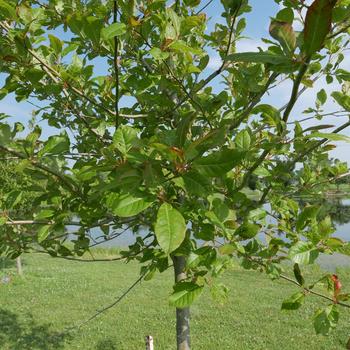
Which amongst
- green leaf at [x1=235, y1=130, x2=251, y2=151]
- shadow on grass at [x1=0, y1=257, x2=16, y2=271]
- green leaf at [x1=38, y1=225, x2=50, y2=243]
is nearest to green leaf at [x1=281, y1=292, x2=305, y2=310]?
green leaf at [x1=235, y1=130, x2=251, y2=151]

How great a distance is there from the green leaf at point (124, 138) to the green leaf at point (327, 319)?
0.98 meters

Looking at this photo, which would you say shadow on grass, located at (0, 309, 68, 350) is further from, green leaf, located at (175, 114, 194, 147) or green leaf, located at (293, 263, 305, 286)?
green leaf, located at (175, 114, 194, 147)

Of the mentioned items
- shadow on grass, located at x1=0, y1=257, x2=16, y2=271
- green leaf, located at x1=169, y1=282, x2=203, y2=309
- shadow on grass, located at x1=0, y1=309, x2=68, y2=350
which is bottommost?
shadow on grass, located at x1=0, y1=309, x2=68, y2=350

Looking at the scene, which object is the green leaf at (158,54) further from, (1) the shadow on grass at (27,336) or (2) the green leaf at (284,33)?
(1) the shadow on grass at (27,336)

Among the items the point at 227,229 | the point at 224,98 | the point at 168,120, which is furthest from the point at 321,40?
the point at 168,120

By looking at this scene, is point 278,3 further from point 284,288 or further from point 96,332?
point 284,288

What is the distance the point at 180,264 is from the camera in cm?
269

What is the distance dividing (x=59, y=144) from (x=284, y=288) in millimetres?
12010

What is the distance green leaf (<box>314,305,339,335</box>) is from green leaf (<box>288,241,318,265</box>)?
0.93 feet

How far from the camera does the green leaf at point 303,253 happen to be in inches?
52.1

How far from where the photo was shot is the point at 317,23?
2.49 feet

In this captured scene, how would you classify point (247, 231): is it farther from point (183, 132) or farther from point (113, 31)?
point (113, 31)

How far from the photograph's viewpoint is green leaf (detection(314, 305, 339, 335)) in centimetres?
148

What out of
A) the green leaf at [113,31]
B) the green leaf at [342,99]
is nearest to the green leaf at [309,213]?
the green leaf at [342,99]
